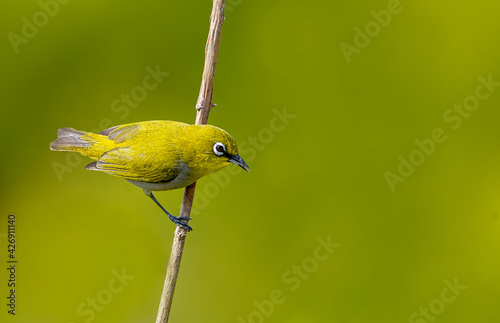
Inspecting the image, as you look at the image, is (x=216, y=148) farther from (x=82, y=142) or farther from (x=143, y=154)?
(x=82, y=142)

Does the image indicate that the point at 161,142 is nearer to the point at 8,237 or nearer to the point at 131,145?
the point at 131,145

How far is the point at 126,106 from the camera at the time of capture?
1.83m

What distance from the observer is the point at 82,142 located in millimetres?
1316

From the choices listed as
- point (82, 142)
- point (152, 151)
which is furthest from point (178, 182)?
point (82, 142)

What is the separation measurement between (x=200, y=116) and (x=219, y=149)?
153mm

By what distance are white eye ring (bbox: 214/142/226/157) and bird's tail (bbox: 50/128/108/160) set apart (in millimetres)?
279

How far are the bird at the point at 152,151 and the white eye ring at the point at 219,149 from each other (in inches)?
0.8

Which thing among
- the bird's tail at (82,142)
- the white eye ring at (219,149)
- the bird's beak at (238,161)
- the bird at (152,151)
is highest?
the bird's tail at (82,142)

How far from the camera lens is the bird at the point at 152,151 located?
4.20 ft

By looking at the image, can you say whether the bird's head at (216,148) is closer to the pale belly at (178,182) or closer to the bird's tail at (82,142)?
the pale belly at (178,182)

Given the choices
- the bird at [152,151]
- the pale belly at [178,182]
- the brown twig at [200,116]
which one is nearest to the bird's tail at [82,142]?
the bird at [152,151]

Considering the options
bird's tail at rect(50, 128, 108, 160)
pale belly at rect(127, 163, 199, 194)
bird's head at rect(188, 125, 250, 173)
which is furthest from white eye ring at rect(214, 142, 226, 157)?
bird's tail at rect(50, 128, 108, 160)

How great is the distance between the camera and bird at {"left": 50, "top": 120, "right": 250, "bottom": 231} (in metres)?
1.28

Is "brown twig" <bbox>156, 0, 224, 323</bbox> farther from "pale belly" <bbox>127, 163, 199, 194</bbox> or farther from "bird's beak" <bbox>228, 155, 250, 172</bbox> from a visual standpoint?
"bird's beak" <bbox>228, 155, 250, 172</bbox>
